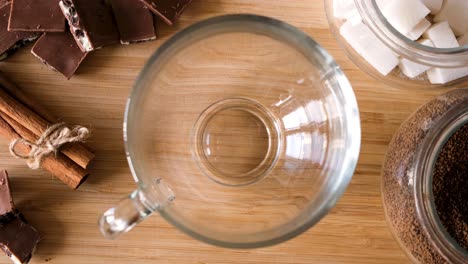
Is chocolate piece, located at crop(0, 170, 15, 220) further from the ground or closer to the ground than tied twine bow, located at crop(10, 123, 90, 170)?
closer to the ground

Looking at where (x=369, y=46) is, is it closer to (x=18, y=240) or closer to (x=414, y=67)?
(x=414, y=67)

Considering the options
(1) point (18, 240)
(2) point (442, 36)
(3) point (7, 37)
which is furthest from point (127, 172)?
(2) point (442, 36)

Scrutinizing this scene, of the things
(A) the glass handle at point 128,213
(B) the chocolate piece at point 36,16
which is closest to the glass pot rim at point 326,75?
(A) the glass handle at point 128,213

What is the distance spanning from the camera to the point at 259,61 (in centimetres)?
97

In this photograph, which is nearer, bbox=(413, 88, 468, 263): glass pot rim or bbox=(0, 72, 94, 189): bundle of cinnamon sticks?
bbox=(413, 88, 468, 263): glass pot rim

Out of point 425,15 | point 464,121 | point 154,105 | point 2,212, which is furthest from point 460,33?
point 2,212

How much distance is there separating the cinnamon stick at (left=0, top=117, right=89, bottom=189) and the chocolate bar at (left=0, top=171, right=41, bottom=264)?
0.07 metres

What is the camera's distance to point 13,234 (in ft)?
3.17

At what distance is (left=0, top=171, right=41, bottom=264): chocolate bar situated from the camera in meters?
0.96

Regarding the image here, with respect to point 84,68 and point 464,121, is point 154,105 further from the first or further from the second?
point 464,121

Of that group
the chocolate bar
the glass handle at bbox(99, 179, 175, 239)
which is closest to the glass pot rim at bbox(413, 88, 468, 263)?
the glass handle at bbox(99, 179, 175, 239)

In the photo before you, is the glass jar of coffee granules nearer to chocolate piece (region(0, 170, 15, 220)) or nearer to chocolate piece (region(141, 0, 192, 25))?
chocolate piece (region(141, 0, 192, 25))

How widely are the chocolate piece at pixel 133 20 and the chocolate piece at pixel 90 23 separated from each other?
0.05ft

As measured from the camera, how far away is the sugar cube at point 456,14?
3.07ft
